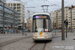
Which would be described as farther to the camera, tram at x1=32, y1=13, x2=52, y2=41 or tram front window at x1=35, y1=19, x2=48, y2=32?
tram front window at x1=35, y1=19, x2=48, y2=32

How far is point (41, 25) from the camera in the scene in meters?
13.5

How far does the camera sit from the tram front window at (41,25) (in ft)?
44.2

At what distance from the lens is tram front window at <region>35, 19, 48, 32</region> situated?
1346cm

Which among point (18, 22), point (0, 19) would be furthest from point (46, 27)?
point (18, 22)

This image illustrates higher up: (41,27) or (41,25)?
(41,25)

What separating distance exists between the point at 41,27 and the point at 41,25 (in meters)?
0.22

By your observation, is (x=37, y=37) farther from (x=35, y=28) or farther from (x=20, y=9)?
(x=20, y=9)

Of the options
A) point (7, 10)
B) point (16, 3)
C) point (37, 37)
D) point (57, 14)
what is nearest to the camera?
point (37, 37)

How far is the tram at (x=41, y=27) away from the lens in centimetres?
1334

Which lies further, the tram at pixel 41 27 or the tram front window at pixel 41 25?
the tram front window at pixel 41 25

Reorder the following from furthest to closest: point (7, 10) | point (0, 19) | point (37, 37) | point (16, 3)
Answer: point (16, 3) < point (7, 10) < point (0, 19) < point (37, 37)

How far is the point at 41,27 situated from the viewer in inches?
529

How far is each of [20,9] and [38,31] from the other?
86156 mm

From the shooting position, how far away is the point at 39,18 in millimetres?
13828
